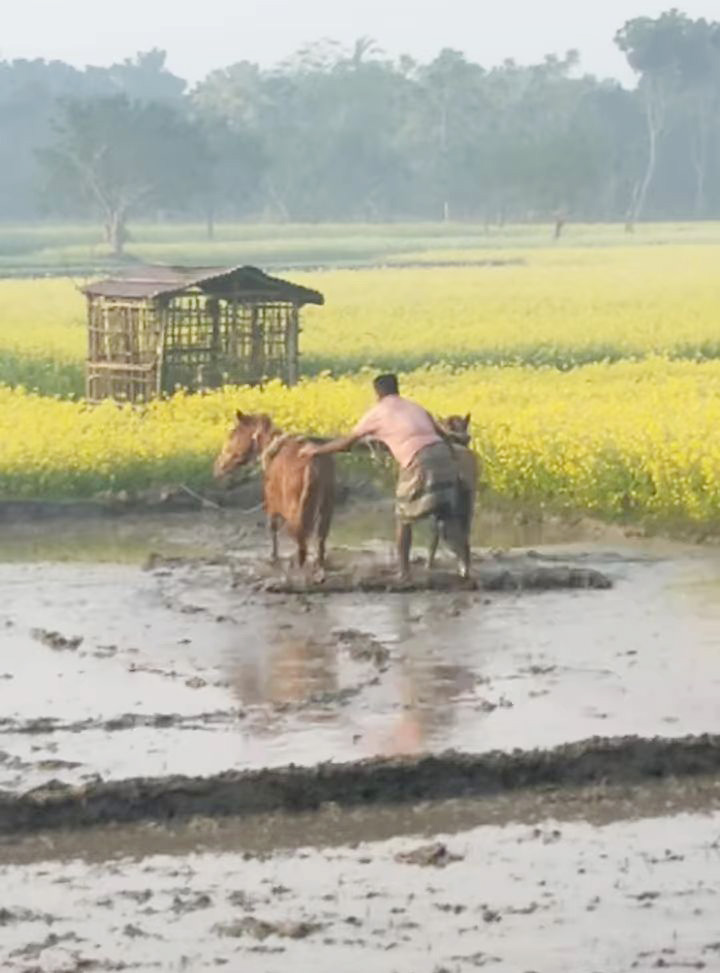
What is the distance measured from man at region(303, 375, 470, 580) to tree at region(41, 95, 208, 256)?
259 feet

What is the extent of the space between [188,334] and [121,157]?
6924cm

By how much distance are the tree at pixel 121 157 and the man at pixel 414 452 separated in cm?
7884

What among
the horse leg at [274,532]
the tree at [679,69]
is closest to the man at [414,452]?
the horse leg at [274,532]

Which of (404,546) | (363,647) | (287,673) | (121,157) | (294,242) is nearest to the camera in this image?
(287,673)

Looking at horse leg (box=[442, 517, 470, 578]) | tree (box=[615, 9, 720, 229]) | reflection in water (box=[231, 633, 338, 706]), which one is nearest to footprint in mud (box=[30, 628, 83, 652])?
reflection in water (box=[231, 633, 338, 706])

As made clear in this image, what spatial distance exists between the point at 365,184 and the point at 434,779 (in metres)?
113

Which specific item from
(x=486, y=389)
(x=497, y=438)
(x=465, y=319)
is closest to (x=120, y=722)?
(x=497, y=438)

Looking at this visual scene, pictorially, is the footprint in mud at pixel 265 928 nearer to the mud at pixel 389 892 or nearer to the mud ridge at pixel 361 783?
the mud at pixel 389 892

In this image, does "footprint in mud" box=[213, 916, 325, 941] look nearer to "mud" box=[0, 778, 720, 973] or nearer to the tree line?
"mud" box=[0, 778, 720, 973]

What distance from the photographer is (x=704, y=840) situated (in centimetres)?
905

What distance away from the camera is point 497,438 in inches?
812

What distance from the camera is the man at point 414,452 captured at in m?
14.8

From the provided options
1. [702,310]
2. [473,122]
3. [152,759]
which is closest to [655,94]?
[473,122]

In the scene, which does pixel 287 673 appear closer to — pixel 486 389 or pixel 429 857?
pixel 429 857
